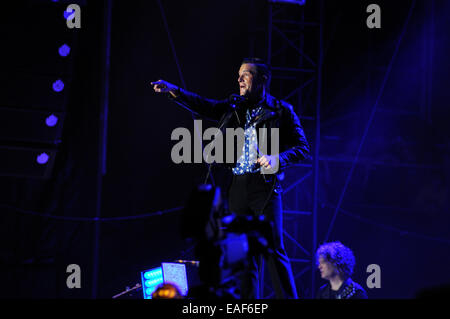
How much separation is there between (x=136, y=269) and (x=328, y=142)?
2712mm

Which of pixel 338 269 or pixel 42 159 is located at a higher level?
pixel 42 159

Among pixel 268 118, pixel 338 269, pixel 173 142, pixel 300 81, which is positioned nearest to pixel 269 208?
pixel 268 118

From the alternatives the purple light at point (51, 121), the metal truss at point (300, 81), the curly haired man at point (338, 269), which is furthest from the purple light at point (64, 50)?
the curly haired man at point (338, 269)

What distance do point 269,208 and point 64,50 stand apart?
268 cm

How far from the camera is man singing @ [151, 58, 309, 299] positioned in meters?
2.92

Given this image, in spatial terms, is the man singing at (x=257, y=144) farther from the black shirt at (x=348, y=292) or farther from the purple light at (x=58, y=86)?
the purple light at (x=58, y=86)

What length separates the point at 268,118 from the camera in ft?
10.7

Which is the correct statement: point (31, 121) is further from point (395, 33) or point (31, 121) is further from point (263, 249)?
point (395, 33)

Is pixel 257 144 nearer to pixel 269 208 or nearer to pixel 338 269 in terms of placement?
pixel 269 208

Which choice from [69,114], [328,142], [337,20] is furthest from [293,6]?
[69,114]

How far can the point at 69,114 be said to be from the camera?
15.5 ft

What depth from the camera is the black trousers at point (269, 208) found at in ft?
9.42

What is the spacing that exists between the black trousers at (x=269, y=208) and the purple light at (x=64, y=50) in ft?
7.56
